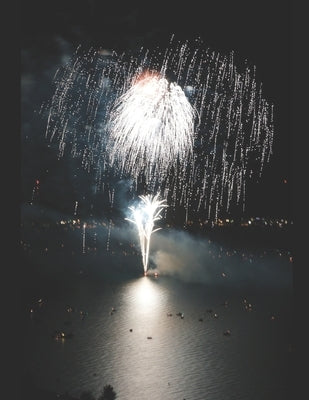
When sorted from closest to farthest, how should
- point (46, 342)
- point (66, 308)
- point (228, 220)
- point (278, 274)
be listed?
point (46, 342) < point (66, 308) < point (278, 274) < point (228, 220)

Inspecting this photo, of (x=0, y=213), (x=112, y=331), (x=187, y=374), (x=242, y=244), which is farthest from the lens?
(x=242, y=244)

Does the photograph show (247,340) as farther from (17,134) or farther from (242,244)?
(242,244)

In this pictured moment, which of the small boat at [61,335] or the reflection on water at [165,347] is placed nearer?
the reflection on water at [165,347]

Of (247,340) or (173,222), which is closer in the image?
(247,340)

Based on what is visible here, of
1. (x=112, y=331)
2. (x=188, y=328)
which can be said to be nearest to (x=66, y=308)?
(x=112, y=331)

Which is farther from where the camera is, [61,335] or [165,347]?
[61,335]

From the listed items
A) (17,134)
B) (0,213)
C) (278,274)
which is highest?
(17,134)

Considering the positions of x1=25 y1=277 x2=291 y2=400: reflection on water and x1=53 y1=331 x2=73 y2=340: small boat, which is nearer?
x1=25 y1=277 x2=291 y2=400: reflection on water

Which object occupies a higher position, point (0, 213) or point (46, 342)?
point (0, 213)
